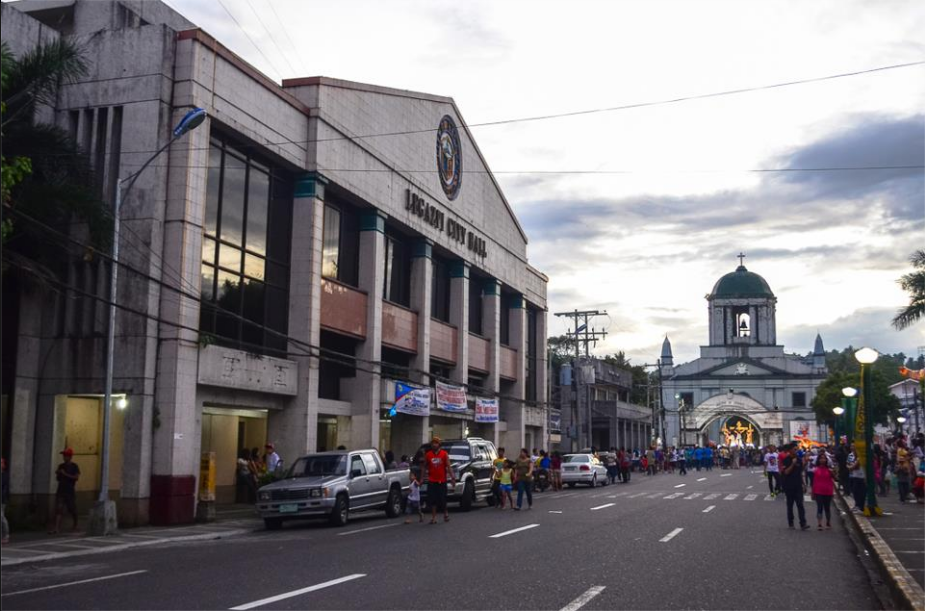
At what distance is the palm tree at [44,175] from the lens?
66.4ft

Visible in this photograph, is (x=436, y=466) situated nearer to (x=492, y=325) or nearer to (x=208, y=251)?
(x=208, y=251)

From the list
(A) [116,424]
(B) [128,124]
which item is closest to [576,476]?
(A) [116,424]

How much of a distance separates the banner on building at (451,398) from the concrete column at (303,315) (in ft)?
32.4

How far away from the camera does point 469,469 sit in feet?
88.0

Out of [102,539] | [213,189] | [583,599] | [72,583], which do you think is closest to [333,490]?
[102,539]

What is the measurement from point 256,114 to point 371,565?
17.3 m

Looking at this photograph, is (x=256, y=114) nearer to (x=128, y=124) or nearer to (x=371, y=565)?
(x=128, y=124)

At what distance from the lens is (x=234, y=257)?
27.3 meters

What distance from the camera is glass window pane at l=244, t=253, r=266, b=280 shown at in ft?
91.6

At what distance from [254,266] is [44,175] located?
24.8 feet

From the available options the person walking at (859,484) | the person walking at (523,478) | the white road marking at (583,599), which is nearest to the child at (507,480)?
the person walking at (523,478)

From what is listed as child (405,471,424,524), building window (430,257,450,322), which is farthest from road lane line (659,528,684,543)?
building window (430,257,450,322)

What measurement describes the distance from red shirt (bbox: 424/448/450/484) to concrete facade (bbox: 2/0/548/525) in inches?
225

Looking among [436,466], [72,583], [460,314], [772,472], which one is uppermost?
[460,314]
